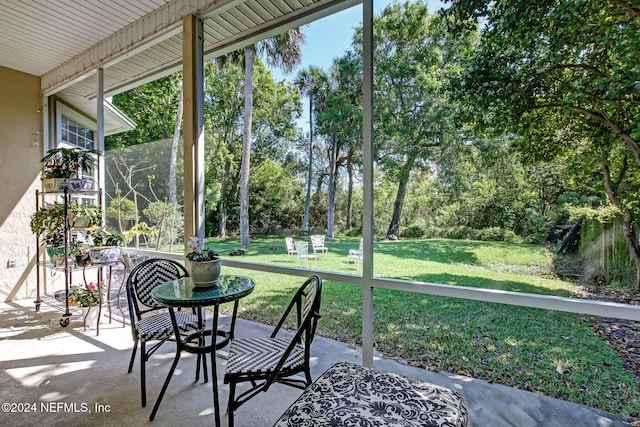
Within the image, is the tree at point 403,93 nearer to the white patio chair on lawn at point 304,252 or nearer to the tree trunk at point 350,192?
the tree trunk at point 350,192

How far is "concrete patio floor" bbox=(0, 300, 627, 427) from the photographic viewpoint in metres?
1.88

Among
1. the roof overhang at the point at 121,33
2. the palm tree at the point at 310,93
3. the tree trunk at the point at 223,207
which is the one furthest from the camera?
the tree trunk at the point at 223,207

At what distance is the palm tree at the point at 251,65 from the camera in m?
3.07

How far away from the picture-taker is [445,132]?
82.4 inches

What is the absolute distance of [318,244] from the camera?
2711 mm

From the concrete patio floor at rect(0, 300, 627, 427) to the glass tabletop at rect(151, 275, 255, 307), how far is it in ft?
2.44

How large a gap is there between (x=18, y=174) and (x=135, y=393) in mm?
3919

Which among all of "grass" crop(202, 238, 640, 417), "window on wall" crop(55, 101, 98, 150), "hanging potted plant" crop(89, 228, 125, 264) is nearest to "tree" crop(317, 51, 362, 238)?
"grass" crop(202, 238, 640, 417)

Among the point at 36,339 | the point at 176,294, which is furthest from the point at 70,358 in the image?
the point at 176,294

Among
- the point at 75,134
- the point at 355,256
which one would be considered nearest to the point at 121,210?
the point at 75,134

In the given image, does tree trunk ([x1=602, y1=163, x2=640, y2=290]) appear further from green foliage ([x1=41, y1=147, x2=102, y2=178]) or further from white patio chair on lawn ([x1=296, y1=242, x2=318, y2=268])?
green foliage ([x1=41, y1=147, x2=102, y2=178])

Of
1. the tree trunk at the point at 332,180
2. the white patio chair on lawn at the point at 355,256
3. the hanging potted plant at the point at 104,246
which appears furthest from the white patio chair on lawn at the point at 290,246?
the hanging potted plant at the point at 104,246

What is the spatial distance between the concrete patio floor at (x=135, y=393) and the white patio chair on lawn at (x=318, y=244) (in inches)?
35.2

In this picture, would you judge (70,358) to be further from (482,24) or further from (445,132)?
(482,24)
